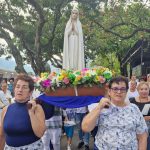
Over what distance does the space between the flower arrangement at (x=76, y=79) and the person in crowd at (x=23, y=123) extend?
196cm

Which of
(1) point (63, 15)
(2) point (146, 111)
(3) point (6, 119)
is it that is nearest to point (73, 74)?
(2) point (146, 111)

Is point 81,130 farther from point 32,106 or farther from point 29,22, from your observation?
point 29,22

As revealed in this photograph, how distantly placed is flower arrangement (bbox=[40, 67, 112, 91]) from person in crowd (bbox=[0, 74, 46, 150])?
196 centimetres

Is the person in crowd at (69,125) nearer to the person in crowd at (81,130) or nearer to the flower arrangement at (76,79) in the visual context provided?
the person in crowd at (81,130)

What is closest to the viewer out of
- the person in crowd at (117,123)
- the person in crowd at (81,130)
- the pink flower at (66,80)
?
the person in crowd at (117,123)

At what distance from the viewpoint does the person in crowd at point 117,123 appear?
144 inches

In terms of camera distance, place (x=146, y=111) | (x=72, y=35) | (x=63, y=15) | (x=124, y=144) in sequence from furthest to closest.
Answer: (x=63, y=15)
(x=72, y=35)
(x=146, y=111)
(x=124, y=144)

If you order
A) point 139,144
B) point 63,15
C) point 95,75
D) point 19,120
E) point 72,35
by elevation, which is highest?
point 63,15

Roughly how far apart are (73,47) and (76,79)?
2.77 m

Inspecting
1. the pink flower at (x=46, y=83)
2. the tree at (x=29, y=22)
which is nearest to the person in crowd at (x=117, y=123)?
the pink flower at (x=46, y=83)

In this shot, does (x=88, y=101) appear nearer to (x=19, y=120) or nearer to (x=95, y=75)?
(x=95, y=75)

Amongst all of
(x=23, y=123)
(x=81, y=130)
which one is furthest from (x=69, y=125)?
(x=23, y=123)

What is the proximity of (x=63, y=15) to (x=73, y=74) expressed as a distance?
19.0 m

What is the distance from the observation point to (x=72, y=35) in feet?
28.4
